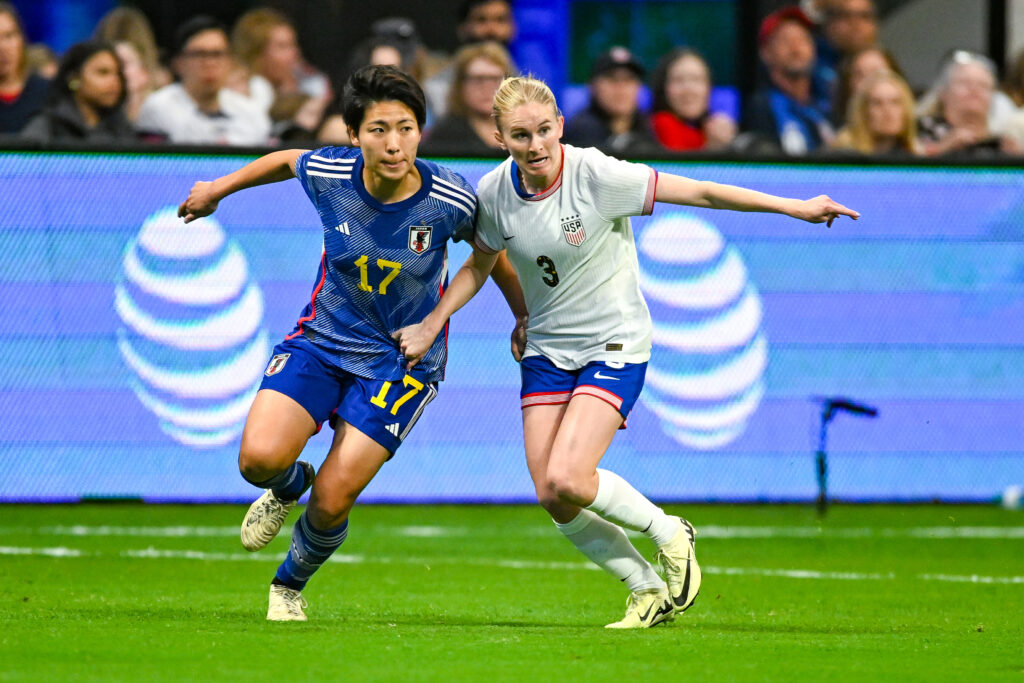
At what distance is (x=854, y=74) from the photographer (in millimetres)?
12398

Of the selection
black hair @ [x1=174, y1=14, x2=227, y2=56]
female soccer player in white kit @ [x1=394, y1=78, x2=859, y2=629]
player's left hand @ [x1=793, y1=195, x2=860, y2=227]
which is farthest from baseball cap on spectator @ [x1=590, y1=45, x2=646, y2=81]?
player's left hand @ [x1=793, y1=195, x2=860, y2=227]

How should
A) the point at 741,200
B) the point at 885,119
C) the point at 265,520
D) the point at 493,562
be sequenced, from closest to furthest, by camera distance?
1. the point at 741,200
2. the point at 265,520
3. the point at 493,562
4. the point at 885,119

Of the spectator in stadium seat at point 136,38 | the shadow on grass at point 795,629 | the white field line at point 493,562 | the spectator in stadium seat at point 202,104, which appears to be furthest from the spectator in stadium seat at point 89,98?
the shadow on grass at point 795,629

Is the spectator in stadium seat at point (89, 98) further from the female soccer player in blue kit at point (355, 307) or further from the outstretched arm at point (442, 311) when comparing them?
the outstretched arm at point (442, 311)

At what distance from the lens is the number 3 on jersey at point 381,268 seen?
6.26 meters

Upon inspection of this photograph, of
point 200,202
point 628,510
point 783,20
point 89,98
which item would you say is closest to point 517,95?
point 200,202

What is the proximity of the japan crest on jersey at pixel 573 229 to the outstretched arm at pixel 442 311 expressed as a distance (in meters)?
0.40

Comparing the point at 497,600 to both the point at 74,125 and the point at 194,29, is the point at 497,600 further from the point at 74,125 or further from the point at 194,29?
the point at 194,29

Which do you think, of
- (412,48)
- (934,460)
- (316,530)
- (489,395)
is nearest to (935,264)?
(934,460)

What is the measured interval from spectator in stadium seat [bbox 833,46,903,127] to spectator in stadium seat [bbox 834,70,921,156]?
2.26ft

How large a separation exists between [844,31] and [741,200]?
793 cm

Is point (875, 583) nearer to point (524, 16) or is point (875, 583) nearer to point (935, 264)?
point (935, 264)

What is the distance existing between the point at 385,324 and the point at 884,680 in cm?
251

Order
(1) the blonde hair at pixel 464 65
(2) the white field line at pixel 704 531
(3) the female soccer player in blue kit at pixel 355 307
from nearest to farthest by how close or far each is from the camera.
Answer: (3) the female soccer player in blue kit at pixel 355 307 < (2) the white field line at pixel 704 531 < (1) the blonde hair at pixel 464 65
